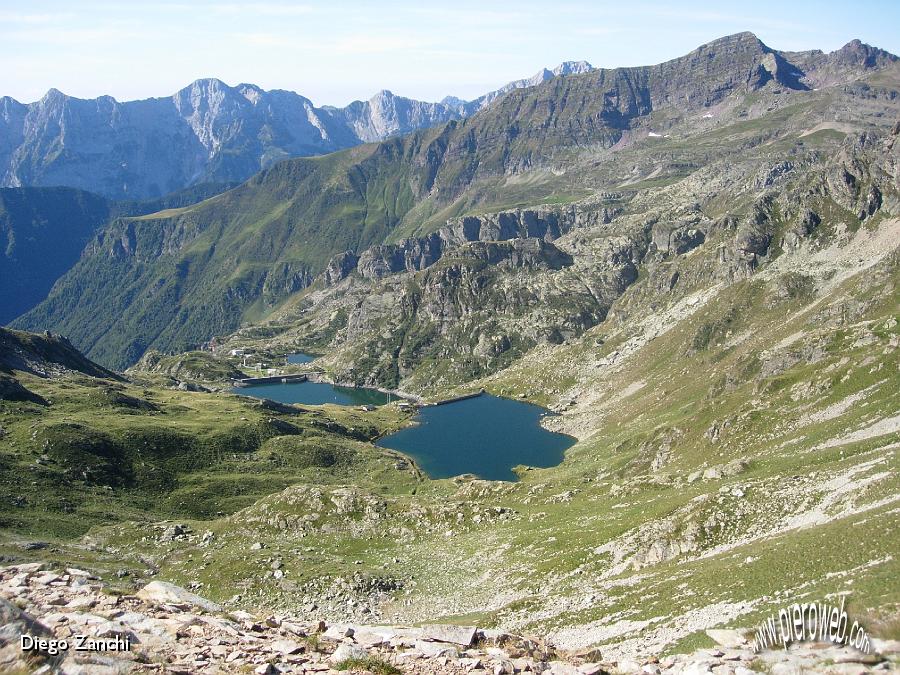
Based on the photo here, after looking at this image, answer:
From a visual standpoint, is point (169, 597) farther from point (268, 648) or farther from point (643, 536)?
point (643, 536)

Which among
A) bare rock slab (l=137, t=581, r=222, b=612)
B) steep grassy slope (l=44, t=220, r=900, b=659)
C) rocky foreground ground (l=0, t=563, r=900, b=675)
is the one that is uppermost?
rocky foreground ground (l=0, t=563, r=900, b=675)

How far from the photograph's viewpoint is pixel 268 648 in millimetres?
29188

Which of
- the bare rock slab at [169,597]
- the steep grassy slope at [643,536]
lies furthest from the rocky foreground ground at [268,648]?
the steep grassy slope at [643,536]

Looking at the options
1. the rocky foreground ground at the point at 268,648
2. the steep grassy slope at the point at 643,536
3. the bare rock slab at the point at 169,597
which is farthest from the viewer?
the steep grassy slope at the point at 643,536

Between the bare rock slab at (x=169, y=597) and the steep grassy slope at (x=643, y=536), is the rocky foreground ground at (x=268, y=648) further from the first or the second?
the steep grassy slope at (x=643, y=536)

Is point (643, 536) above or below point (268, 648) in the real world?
below

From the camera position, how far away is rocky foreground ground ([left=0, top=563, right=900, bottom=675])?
80.3 ft

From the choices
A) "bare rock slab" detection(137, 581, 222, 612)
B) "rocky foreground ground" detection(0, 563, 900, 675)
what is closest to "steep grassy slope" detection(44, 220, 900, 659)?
"rocky foreground ground" detection(0, 563, 900, 675)

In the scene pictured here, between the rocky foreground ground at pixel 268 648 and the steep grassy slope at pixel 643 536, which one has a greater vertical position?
the rocky foreground ground at pixel 268 648

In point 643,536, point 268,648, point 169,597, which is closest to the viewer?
point 268,648

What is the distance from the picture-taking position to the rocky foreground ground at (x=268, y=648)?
24469mm

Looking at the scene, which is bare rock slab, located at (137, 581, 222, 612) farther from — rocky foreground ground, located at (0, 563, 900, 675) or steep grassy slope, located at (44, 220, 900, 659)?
steep grassy slope, located at (44, 220, 900, 659)

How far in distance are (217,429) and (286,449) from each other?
17.3m

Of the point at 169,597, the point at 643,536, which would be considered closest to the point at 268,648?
the point at 169,597
